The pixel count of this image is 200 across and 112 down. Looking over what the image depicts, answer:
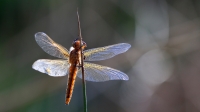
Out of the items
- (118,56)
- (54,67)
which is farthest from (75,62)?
(118,56)

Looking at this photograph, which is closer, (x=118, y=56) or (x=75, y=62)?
(x=75, y=62)

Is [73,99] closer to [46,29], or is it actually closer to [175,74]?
[46,29]

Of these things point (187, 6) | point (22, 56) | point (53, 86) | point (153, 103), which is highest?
point (187, 6)

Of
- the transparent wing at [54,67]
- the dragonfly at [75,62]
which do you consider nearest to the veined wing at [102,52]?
the dragonfly at [75,62]

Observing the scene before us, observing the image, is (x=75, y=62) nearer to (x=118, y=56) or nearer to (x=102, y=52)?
(x=102, y=52)

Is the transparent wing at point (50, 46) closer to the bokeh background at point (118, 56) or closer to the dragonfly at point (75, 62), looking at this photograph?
the dragonfly at point (75, 62)

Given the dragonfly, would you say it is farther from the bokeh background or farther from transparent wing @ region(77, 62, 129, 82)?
the bokeh background

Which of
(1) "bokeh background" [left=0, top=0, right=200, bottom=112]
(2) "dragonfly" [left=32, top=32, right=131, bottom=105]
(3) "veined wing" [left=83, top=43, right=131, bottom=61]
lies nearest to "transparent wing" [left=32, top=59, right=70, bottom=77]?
(2) "dragonfly" [left=32, top=32, right=131, bottom=105]

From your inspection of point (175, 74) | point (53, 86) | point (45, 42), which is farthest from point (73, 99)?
point (45, 42)
